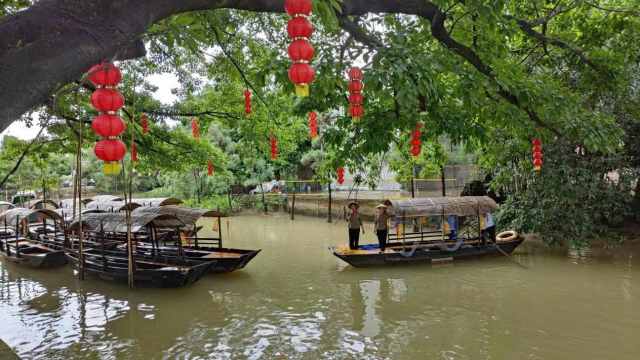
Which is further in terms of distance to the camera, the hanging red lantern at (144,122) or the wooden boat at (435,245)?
the wooden boat at (435,245)

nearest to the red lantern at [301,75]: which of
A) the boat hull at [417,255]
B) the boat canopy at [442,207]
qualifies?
the boat hull at [417,255]

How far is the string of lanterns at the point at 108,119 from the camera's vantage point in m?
3.28

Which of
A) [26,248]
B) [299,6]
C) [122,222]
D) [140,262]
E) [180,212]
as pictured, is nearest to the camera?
[299,6]

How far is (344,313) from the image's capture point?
9164 millimetres

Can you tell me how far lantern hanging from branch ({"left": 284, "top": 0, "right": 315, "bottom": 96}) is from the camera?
3418 millimetres

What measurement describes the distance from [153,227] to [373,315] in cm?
662

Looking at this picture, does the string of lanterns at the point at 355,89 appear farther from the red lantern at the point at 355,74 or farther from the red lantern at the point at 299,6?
the red lantern at the point at 299,6

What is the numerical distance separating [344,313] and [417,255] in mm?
4672

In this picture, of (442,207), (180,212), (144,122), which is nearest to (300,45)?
(144,122)

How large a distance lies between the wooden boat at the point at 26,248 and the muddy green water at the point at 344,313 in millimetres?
500

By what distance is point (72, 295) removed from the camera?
11.1 m

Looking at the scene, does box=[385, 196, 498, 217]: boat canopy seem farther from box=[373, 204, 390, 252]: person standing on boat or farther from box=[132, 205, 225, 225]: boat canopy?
box=[132, 205, 225, 225]: boat canopy

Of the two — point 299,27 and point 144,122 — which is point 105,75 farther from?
point 144,122

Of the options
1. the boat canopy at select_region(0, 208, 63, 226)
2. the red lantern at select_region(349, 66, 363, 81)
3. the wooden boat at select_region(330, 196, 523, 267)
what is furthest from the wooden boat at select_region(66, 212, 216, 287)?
the red lantern at select_region(349, 66, 363, 81)
